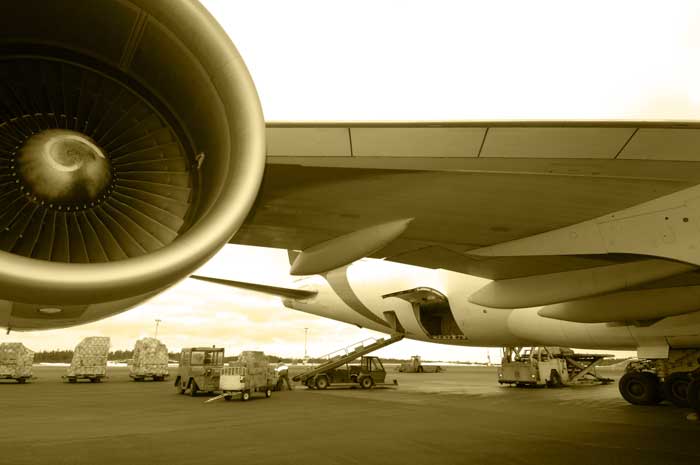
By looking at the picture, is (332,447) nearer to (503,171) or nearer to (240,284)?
(503,171)

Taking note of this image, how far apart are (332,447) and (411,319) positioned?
11030 millimetres

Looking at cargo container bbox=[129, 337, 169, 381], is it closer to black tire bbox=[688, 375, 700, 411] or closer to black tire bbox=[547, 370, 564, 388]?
black tire bbox=[547, 370, 564, 388]

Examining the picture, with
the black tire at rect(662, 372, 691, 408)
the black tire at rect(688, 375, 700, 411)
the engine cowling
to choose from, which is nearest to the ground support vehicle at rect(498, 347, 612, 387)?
the black tire at rect(662, 372, 691, 408)

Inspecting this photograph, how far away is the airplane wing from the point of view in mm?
3441

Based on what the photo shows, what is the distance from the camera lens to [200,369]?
1730 centimetres

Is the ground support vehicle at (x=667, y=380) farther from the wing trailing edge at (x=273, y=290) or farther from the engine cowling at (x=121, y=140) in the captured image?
the engine cowling at (x=121, y=140)

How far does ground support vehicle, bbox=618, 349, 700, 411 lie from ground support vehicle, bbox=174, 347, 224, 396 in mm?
13579

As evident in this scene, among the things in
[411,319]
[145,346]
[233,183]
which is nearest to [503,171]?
[233,183]

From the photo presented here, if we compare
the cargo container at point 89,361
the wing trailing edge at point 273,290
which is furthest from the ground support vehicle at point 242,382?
the cargo container at point 89,361

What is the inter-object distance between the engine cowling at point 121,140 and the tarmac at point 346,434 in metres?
3.68

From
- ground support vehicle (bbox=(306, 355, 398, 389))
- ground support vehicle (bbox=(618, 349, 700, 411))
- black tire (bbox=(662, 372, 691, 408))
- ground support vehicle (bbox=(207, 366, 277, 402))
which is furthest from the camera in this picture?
ground support vehicle (bbox=(306, 355, 398, 389))

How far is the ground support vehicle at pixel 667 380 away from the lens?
41.0 feet

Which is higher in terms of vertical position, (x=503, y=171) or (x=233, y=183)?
(x=503, y=171)

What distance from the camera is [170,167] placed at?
3.75 meters
